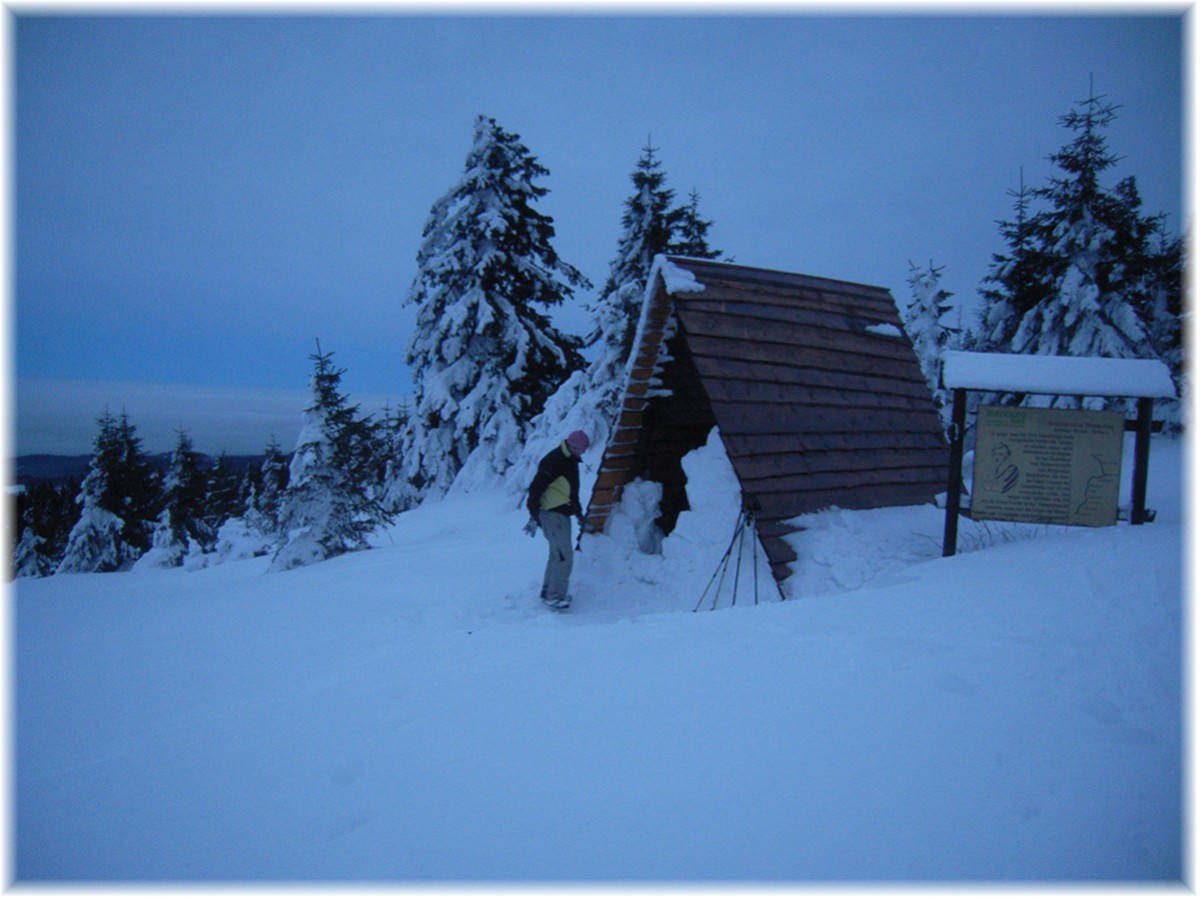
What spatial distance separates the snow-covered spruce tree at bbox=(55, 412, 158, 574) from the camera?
20.0m

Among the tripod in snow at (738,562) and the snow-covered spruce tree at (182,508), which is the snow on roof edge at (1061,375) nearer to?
the tripod in snow at (738,562)

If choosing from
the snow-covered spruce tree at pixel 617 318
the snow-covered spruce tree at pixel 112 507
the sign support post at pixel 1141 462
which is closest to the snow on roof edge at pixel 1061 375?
the sign support post at pixel 1141 462

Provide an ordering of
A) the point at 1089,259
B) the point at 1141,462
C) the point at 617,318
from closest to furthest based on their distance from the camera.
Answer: the point at 1141,462, the point at 617,318, the point at 1089,259

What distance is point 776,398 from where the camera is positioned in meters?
6.86

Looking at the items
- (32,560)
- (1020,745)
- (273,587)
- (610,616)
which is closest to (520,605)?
(610,616)

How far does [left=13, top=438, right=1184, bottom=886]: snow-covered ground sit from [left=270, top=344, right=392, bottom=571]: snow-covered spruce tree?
527cm

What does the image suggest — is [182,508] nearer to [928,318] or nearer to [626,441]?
[626,441]

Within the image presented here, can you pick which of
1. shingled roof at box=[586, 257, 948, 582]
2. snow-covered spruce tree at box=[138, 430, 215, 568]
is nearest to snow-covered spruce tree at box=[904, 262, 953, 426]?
shingled roof at box=[586, 257, 948, 582]

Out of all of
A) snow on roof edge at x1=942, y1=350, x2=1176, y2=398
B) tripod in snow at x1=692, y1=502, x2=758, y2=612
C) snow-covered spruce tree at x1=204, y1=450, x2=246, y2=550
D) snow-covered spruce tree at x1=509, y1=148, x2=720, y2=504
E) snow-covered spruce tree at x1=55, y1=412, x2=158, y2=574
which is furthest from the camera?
snow-covered spruce tree at x1=204, y1=450, x2=246, y2=550

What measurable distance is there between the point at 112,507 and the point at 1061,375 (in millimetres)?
27419

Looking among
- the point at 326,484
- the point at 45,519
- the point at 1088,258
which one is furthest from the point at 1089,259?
the point at 45,519

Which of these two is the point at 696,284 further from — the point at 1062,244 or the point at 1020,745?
the point at 1062,244

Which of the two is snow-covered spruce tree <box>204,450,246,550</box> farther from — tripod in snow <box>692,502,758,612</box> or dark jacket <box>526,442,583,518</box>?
tripod in snow <box>692,502,758,612</box>

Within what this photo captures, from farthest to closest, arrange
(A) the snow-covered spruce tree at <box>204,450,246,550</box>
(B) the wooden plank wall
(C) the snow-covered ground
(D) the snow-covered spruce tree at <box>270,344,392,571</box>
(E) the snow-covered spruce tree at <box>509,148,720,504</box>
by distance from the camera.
A: (A) the snow-covered spruce tree at <box>204,450,246,550</box>, (E) the snow-covered spruce tree at <box>509,148,720,504</box>, (D) the snow-covered spruce tree at <box>270,344,392,571</box>, (B) the wooden plank wall, (C) the snow-covered ground
